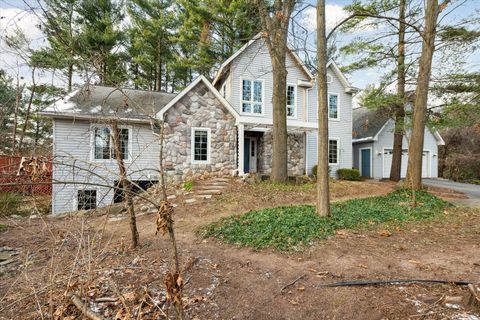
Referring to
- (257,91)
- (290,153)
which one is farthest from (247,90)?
(290,153)

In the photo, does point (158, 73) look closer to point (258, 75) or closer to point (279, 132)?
point (258, 75)

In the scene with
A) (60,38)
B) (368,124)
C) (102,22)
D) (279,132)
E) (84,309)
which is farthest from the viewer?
(368,124)

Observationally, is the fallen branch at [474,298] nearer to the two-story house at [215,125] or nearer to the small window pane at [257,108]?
the two-story house at [215,125]

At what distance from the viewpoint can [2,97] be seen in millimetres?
16188

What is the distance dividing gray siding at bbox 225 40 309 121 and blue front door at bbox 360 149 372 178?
6999 mm

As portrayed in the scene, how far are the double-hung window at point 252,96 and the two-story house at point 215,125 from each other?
0.05 metres

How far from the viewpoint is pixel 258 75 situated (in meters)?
14.8

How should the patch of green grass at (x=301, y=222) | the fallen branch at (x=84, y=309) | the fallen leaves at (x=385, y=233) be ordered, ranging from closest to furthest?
the fallen branch at (x=84, y=309), the patch of green grass at (x=301, y=222), the fallen leaves at (x=385, y=233)

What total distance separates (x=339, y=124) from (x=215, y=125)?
803 centimetres

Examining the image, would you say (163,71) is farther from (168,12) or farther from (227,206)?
(227,206)

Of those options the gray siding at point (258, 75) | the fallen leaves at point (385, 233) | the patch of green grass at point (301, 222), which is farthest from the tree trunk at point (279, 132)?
the fallen leaves at point (385, 233)

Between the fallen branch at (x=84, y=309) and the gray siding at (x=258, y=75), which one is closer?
the fallen branch at (x=84, y=309)

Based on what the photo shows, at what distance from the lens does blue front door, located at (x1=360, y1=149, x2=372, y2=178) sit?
63.6ft

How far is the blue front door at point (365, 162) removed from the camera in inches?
763
